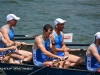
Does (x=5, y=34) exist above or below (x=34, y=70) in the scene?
above

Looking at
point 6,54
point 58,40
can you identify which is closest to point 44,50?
point 58,40

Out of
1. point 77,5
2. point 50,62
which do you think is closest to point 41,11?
point 77,5

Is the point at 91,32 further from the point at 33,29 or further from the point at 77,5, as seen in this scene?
the point at 77,5

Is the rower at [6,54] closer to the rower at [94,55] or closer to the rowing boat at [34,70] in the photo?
the rowing boat at [34,70]

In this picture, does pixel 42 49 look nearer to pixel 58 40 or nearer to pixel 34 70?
pixel 34 70

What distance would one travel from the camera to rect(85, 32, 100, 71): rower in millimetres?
9570

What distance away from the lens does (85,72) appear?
9711 mm

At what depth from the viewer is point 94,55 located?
9.59m

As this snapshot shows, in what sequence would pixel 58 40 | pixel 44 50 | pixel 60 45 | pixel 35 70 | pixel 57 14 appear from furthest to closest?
pixel 57 14 → pixel 60 45 → pixel 58 40 → pixel 35 70 → pixel 44 50

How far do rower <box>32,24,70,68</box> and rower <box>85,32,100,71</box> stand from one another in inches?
26.5

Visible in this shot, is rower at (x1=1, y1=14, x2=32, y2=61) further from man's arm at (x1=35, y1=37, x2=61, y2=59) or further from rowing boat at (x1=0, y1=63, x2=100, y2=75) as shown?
man's arm at (x1=35, y1=37, x2=61, y2=59)

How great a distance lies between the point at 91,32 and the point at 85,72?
980 cm

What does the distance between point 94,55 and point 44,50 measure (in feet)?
4.07

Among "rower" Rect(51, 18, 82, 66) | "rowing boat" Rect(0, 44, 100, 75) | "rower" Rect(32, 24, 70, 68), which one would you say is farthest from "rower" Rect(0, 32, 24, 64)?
"rower" Rect(51, 18, 82, 66)
